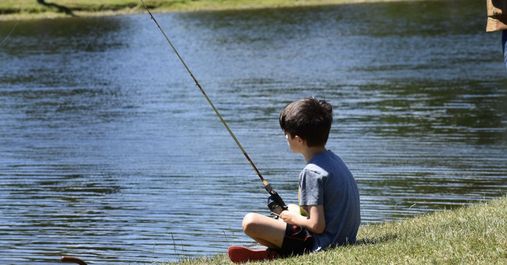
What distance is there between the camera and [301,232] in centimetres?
781

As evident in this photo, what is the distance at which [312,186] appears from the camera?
7.62m

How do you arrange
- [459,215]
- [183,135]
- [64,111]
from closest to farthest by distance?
[459,215] → [183,135] → [64,111]

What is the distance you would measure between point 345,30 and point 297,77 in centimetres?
1613

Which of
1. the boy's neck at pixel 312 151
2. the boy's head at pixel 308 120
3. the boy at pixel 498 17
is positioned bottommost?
the boy's neck at pixel 312 151

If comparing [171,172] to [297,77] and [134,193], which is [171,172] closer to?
[134,193]

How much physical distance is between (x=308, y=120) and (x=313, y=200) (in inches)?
23.3

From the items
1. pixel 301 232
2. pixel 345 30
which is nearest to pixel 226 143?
pixel 301 232

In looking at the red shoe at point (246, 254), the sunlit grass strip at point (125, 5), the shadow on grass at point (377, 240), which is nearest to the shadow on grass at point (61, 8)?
the sunlit grass strip at point (125, 5)

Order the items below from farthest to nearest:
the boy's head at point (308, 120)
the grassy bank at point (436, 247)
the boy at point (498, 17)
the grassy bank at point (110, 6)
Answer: the grassy bank at point (110, 6) < the boy at point (498, 17) < the boy's head at point (308, 120) < the grassy bank at point (436, 247)

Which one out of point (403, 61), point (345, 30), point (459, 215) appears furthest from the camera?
point (345, 30)

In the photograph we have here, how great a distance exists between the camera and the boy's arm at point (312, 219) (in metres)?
7.65

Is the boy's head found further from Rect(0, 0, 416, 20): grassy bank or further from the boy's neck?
Rect(0, 0, 416, 20): grassy bank

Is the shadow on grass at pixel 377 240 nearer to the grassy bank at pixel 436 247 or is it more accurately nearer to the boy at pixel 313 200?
the grassy bank at pixel 436 247

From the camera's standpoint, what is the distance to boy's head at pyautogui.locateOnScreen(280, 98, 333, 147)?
7.57m
